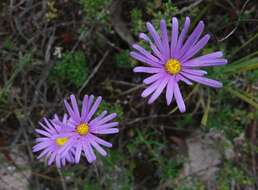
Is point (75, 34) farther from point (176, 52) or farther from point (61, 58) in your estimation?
point (176, 52)

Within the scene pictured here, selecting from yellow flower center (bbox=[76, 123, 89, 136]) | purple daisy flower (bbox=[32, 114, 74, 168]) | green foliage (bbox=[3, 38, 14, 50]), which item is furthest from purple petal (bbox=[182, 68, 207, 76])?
green foliage (bbox=[3, 38, 14, 50])

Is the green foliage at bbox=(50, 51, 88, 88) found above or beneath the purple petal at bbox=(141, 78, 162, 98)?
above

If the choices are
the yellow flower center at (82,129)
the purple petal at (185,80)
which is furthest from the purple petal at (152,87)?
the yellow flower center at (82,129)

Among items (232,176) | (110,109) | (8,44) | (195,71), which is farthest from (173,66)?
(8,44)

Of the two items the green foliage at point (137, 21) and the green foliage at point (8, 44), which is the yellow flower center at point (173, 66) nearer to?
the green foliage at point (137, 21)

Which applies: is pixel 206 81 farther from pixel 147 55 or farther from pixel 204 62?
pixel 147 55

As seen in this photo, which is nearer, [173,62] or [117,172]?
[173,62]

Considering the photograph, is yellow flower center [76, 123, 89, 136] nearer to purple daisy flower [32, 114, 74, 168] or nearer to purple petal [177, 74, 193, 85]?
purple daisy flower [32, 114, 74, 168]
